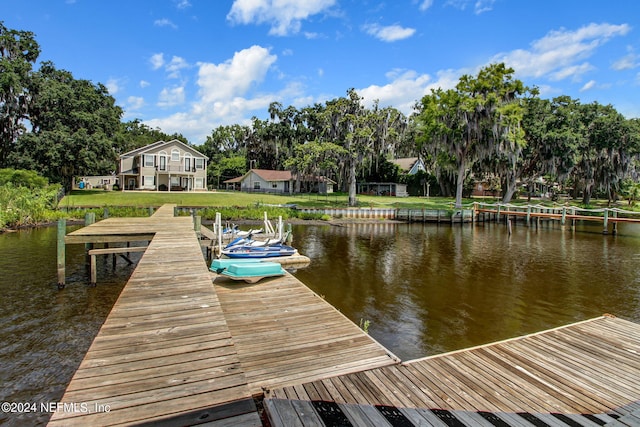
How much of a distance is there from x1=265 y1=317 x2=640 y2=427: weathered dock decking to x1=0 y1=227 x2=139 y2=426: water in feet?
15.4

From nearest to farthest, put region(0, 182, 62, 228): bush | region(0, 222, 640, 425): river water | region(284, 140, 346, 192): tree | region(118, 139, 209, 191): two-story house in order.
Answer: region(0, 222, 640, 425): river water < region(0, 182, 62, 228): bush < region(284, 140, 346, 192): tree < region(118, 139, 209, 191): two-story house

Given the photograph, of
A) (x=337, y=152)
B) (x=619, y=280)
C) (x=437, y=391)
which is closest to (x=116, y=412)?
(x=437, y=391)

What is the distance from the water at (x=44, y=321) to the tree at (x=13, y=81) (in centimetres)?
3236

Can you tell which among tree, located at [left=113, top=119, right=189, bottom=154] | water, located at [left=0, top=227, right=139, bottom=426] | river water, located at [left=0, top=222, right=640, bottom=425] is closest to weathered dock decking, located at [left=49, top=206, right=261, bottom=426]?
water, located at [left=0, top=227, right=139, bottom=426]

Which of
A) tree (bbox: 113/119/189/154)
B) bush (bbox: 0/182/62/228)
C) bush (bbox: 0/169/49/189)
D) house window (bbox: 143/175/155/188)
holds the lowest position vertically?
bush (bbox: 0/182/62/228)

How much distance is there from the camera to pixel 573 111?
4666 cm

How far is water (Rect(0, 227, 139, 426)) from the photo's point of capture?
639 cm

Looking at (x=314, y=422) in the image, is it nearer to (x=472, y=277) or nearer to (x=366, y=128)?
(x=472, y=277)

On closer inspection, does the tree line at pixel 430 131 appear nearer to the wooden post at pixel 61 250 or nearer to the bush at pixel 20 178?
the bush at pixel 20 178

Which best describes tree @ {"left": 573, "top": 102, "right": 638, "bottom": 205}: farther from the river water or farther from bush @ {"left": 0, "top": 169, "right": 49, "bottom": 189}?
bush @ {"left": 0, "top": 169, "right": 49, "bottom": 189}

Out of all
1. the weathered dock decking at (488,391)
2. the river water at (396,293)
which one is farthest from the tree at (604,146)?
the weathered dock decking at (488,391)

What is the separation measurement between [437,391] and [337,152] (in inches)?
1502

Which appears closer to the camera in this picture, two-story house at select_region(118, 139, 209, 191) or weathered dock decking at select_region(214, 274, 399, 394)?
weathered dock decking at select_region(214, 274, 399, 394)

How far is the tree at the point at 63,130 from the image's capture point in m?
38.9
